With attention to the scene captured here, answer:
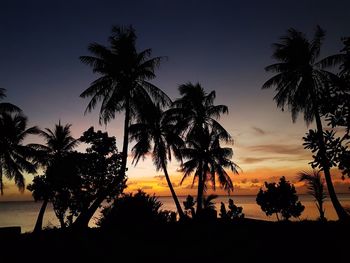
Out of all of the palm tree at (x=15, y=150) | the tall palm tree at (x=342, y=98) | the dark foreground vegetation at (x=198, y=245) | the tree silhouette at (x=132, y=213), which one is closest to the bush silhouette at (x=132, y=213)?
the tree silhouette at (x=132, y=213)

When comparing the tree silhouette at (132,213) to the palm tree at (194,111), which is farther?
the palm tree at (194,111)

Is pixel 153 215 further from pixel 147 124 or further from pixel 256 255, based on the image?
pixel 147 124

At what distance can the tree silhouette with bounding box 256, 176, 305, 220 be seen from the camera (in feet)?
90.6

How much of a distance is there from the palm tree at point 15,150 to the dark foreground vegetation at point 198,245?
17.0m

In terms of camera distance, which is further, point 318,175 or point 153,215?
point 318,175

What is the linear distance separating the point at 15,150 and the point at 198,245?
76.7 ft

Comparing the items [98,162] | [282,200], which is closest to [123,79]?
[98,162]

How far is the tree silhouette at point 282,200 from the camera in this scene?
2762cm

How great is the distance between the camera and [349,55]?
22.1 feet

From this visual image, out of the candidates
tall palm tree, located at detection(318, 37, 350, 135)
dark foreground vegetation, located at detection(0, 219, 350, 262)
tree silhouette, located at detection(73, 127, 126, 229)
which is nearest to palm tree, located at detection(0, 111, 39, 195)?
tree silhouette, located at detection(73, 127, 126, 229)

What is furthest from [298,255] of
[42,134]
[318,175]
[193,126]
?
[42,134]

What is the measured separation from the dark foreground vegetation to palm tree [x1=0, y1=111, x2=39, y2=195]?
16958 millimetres

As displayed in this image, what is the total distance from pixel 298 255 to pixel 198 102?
2001 centimetres

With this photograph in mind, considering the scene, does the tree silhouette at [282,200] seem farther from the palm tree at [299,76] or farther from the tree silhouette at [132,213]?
the tree silhouette at [132,213]
